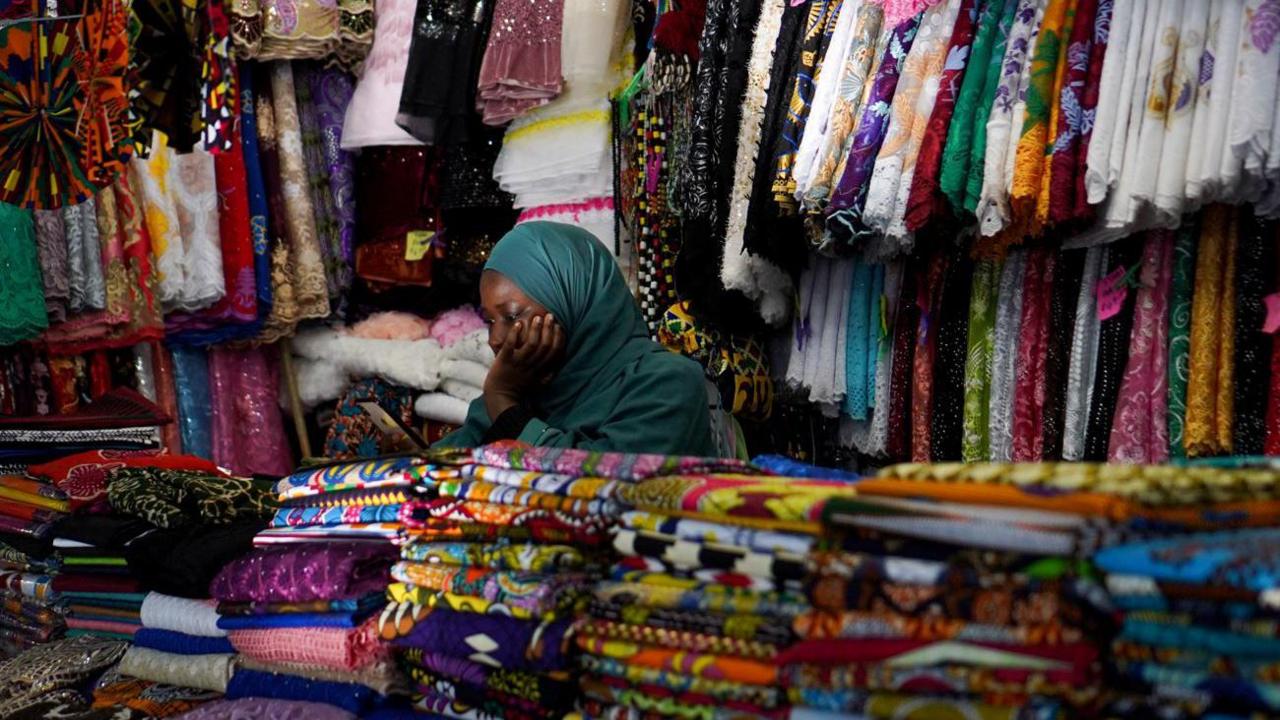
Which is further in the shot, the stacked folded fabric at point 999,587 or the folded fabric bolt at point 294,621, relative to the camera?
the folded fabric bolt at point 294,621

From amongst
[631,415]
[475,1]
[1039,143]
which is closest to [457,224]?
[475,1]

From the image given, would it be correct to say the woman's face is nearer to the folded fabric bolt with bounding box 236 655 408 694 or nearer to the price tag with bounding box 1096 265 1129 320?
the folded fabric bolt with bounding box 236 655 408 694

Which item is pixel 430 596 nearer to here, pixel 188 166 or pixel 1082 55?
pixel 1082 55

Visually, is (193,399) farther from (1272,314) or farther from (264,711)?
(1272,314)

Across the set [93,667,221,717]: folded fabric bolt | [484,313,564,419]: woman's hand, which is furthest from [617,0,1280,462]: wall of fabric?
[93,667,221,717]: folded fabric bolt

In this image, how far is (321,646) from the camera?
1581 millimetres

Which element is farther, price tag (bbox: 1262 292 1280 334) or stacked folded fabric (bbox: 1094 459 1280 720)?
price tag (bbox: 1262 292 1280 334)

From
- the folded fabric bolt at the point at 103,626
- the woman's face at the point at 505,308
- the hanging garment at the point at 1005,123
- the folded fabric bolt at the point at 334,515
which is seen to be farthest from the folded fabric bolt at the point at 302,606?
the hanging garment at the point at 1005,123

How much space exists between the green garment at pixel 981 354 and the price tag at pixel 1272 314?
0.67 m

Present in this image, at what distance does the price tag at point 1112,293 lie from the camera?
249 cm

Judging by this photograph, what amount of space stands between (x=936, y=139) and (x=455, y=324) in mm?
2487

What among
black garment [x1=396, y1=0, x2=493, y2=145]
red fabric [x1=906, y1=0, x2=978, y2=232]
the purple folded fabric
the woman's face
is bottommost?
the purple folded fabric

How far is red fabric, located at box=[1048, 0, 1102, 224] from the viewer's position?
7.60ft

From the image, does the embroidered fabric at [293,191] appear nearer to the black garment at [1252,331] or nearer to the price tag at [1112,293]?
the price tag at [1112,293]
